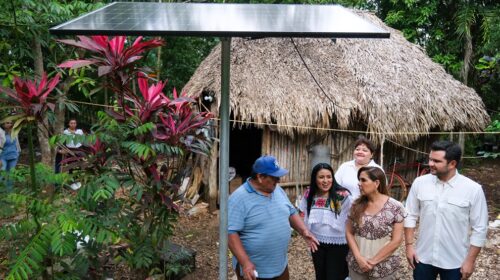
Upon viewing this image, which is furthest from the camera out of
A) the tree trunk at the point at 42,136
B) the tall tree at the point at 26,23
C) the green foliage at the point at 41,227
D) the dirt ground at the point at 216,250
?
the tree trunk at the point at 42,136

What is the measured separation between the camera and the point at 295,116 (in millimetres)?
7188

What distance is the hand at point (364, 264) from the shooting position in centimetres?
305

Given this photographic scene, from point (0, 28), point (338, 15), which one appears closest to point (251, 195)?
point (338, 15)

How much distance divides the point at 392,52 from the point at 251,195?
674 centimetres

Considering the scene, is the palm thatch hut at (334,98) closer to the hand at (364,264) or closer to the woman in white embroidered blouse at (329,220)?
the woman in white embroidered blouse at (329,220)

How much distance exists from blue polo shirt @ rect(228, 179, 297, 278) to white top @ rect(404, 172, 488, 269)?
108 cm

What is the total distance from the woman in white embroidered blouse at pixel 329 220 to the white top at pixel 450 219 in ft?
1.97

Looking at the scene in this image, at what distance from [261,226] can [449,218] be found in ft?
4.57

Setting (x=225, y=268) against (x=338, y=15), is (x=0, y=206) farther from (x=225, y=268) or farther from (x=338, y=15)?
(x=338, y=15)

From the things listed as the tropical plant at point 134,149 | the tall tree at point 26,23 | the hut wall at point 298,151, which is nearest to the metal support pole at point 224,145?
the tropical plant at point 134,149

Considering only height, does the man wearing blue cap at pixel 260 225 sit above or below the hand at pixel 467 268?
above

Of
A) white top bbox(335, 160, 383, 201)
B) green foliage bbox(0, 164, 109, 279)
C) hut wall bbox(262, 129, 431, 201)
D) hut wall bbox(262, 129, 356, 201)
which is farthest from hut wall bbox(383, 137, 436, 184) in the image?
green foliage bbox(0, 164, 109, 279)

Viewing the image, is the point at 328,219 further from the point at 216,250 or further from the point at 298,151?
the point at 298,151

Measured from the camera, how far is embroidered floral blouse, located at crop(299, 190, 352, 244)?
333 centimetres
